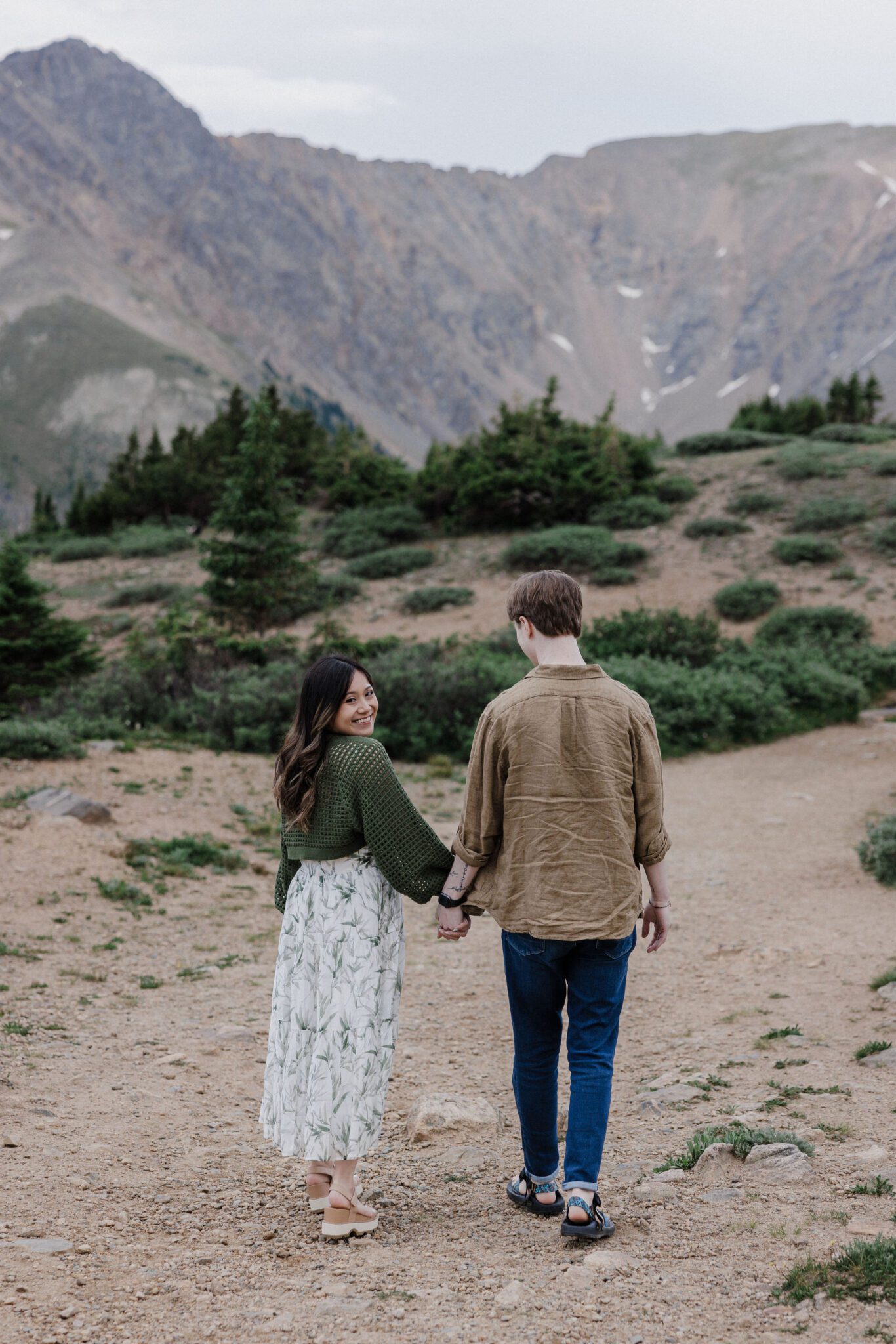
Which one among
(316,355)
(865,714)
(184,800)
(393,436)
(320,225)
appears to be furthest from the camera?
(320,225)

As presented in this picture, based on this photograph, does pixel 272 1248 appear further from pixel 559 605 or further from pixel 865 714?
pixel 865 714

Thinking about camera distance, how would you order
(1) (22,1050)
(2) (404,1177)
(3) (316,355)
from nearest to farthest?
1. (2) (404,1177)
2. (1) (22,1050)
3. (3) (316,355)

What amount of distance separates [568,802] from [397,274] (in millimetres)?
180337

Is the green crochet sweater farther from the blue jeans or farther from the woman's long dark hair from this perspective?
the blue jeans

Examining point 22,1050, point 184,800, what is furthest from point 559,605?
point 184,800

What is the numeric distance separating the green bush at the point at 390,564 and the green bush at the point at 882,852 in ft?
47.9

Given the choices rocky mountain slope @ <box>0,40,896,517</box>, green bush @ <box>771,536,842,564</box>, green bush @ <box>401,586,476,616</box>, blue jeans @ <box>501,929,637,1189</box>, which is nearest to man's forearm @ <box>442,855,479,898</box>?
blue jeans @ <box>501,929,637,1189</box>

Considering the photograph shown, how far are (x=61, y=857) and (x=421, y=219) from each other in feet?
637

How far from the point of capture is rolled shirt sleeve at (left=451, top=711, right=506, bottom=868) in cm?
307

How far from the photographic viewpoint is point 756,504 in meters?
21.6

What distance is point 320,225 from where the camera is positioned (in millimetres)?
171125

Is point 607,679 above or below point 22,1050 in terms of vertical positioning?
above

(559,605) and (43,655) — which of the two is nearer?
(559,605)

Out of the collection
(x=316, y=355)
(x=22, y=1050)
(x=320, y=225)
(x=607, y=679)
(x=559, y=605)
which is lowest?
(x=22, y=1050)
